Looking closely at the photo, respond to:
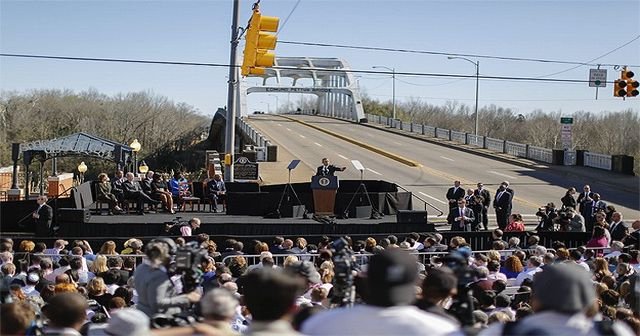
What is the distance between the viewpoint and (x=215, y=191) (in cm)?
2416

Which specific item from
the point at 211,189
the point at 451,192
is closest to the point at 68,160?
the point at 211,189

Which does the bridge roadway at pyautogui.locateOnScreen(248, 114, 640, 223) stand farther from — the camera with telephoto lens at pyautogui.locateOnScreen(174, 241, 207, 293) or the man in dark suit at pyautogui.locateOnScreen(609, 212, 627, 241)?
the camera with telephoto lens at pyautogui.locateOnScreen(174, 241, 207, 293)

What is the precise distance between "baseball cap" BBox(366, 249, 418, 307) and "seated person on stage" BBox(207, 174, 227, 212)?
66.2ft

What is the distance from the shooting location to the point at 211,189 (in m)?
24.2

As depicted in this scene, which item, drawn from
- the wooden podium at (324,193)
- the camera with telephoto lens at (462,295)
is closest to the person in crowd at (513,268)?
the camera with telephoto lens at (462,295)

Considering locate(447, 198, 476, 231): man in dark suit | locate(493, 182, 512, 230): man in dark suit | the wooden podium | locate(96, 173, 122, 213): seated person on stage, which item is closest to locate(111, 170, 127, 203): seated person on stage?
locate(96, 173, 122, 213): seated person on stage

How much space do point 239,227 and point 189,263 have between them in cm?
1438

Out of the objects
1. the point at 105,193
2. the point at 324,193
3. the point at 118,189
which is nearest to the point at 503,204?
the point at 324,193

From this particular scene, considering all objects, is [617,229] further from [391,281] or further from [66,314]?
[66,314]

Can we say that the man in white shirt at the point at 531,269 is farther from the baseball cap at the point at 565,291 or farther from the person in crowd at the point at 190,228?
the person in crowd at the point at 190,228

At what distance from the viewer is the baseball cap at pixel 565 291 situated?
394 centimetres

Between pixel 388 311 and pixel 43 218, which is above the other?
pixel 388 311

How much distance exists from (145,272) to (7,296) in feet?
3.62

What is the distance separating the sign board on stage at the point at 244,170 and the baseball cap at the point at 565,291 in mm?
30259
